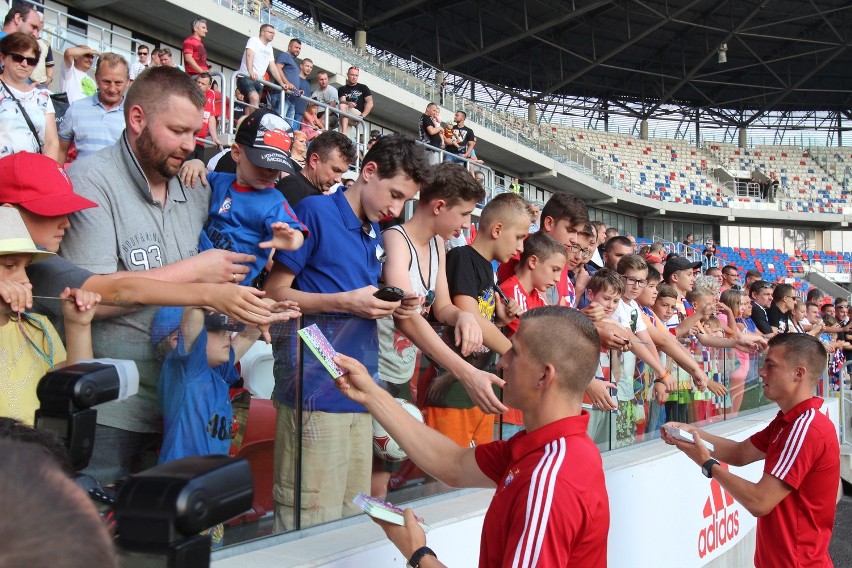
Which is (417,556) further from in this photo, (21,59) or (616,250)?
(616,250)

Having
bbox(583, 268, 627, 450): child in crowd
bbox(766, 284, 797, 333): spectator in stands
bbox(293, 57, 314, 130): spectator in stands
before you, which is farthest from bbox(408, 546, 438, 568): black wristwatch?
bbox(293, 57, 314, 130): spectator in stands

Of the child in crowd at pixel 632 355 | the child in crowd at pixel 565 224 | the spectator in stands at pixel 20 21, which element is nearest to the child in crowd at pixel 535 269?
the child in crowd at pixel 565 224

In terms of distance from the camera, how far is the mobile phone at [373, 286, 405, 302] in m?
2.63

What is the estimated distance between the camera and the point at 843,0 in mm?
34781

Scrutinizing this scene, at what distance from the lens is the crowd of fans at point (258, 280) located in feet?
6.88

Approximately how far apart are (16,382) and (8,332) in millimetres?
120

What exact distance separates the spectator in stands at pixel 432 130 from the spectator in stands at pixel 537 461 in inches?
482

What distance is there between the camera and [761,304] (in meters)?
9.84

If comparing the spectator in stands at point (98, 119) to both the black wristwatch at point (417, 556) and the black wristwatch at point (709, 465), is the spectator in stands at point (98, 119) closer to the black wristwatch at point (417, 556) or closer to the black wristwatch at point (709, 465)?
the black wristwatch at point (417, 556)

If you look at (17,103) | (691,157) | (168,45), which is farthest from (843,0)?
(17,103)

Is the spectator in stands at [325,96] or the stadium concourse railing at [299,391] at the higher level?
the spectator in stands at [325,96]

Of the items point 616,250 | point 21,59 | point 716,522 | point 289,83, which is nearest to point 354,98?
point 289,83

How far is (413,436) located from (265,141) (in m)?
1.13

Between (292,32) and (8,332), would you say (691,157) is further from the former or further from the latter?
(8,332)
